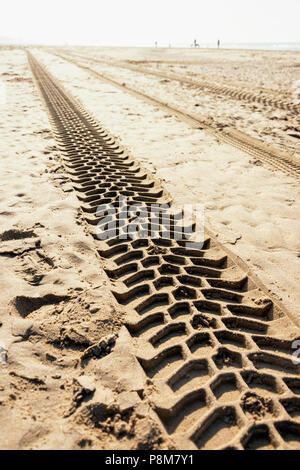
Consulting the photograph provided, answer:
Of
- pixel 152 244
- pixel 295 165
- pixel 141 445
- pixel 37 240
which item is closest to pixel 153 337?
pixel 141 445

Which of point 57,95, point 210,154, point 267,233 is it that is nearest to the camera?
point 267,233

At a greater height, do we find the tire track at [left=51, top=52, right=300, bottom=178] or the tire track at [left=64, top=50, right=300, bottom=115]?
the tire track at [left=64, top=50, right=300, bottom=115]

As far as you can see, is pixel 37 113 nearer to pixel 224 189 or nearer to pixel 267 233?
pixel 224 189

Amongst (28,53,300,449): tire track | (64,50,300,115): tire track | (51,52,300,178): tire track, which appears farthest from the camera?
(64,50,300,115): tire track

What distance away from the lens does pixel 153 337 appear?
183cm

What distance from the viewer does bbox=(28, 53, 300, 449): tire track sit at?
4.68ft

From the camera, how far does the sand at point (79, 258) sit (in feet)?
4.69

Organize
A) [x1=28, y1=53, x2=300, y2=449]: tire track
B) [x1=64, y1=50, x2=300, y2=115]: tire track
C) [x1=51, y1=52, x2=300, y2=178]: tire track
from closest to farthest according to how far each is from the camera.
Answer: [x1=28, y1=53, x2=300, y2=449]: tire track, [x1=51, y1=52, x2=300, y2=178]: tire track, [x1=64, y1=50, x2=300, y2=115]: tire track

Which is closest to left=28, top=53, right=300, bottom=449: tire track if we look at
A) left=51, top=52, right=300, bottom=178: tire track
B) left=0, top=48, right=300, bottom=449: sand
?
left=0, top=48, right=300, bottom=449: sand

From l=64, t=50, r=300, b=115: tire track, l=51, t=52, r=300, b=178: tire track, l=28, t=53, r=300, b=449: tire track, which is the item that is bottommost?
l=28, t=53, r=300, b=449: tire track

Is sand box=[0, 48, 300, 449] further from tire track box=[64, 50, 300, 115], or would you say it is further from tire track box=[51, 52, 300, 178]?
tire track box=[64, 50, 300, 115]

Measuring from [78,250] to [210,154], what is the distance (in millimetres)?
2915

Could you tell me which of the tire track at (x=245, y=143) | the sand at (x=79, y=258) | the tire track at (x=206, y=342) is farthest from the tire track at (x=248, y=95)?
the tire track at (x=206, y=342)

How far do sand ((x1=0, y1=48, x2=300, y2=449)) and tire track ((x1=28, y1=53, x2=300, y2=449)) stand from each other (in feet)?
0.35
